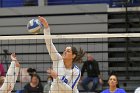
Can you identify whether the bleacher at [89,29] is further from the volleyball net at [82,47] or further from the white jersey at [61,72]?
the white jersey at [61,72]

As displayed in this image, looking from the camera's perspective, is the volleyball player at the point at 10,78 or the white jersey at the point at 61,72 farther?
the volleyball player at the point at 10,78

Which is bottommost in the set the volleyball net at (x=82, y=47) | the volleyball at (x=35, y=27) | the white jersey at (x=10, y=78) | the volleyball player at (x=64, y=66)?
→ the volleyball net at (x=82, y=47)

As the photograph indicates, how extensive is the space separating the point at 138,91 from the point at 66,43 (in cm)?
305

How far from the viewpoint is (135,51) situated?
1013 centimetres

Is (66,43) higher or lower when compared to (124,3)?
lower

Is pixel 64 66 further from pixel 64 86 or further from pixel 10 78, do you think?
pixel 10 78

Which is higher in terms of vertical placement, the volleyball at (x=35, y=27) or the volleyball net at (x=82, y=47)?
the volleyball at (x=35, y=27)

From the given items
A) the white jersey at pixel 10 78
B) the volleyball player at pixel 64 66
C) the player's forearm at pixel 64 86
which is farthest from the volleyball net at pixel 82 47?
the player's forearm at pixel 64 86

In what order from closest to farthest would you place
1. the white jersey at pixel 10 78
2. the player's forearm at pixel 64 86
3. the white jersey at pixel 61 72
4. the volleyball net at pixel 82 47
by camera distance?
1. the player's forearm at pixel 64 86
2. the white jersey at pixel 61 72
3. the white jersey at pixel 10 78
4. the volleyball net at pixel 82 47

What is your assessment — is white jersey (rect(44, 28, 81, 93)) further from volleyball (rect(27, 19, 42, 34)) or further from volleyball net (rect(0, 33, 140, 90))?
volleyball net (rect(0, 33, 140, 90))

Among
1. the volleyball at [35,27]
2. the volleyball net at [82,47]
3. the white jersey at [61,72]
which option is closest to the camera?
the white jersey at [61,72]

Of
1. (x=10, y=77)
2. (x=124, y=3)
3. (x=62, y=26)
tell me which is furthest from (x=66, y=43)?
(x=10, y=77)

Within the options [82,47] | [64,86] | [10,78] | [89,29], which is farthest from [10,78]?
[89,29]

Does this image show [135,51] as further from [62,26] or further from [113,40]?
[62,26]
